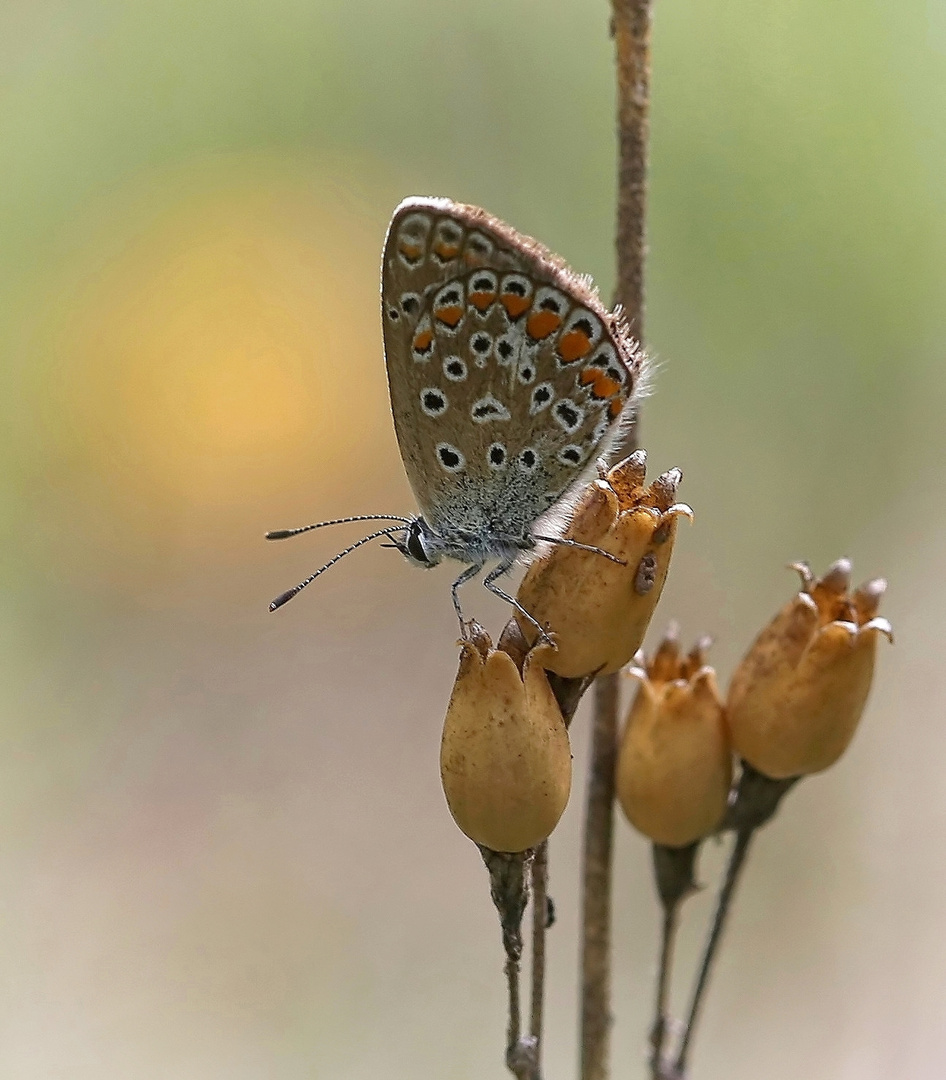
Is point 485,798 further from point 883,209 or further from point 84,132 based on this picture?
point 84,132

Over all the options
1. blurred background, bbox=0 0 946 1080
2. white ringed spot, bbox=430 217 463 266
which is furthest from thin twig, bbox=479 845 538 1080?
blurred background, bbox=0 0 946 1080

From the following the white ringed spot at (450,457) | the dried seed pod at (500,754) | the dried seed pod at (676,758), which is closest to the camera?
the dried seed pod at (500,754)

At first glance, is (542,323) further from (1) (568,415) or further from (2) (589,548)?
(2) (589,548)

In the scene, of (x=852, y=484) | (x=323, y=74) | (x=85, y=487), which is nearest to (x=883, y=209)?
(x=852, y=484)

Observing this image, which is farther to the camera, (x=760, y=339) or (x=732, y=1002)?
(x=760, y=339)

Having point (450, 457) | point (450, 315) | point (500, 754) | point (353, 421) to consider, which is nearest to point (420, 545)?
point (450, 457)

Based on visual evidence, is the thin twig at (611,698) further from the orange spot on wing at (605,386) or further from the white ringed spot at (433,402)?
the white ringed spot at (433,402)

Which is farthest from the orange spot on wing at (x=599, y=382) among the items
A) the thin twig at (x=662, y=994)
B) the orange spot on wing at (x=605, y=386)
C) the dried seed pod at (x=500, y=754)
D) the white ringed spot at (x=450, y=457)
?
the thin twig at (x=662, y=994)
